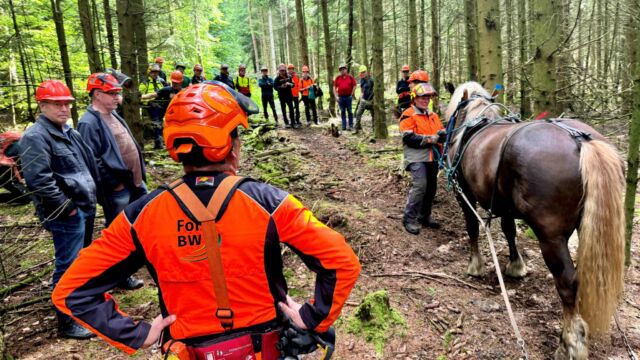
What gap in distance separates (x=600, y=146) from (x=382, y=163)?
5870mm

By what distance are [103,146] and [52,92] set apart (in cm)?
82

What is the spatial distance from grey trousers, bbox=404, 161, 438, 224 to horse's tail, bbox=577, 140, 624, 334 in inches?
111

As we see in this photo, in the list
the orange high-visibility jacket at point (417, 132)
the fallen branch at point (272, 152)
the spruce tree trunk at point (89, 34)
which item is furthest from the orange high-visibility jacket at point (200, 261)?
the fallen branch at point (272, 152)

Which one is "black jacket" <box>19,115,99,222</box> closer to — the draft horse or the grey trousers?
the draft horse

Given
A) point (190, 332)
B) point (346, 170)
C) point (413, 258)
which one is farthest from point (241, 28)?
point (190, 332)

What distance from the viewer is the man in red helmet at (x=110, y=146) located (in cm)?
404

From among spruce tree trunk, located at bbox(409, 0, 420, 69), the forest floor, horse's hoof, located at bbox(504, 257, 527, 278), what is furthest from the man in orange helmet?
spruce tree trunk, located at bbox(409, 0, 420, 69)

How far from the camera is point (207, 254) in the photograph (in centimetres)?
149

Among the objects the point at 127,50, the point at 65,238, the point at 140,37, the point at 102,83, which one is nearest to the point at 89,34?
the point at 127,50

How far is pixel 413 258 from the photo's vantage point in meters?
5.05

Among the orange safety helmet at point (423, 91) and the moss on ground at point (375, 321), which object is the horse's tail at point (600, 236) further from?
the orange safety helmet at point (423, 91)

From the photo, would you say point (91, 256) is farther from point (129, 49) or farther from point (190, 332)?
point (129, 49)

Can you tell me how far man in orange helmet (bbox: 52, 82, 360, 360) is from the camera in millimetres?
1489

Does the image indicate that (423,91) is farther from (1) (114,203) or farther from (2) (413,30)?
A: (2) (413,30)
